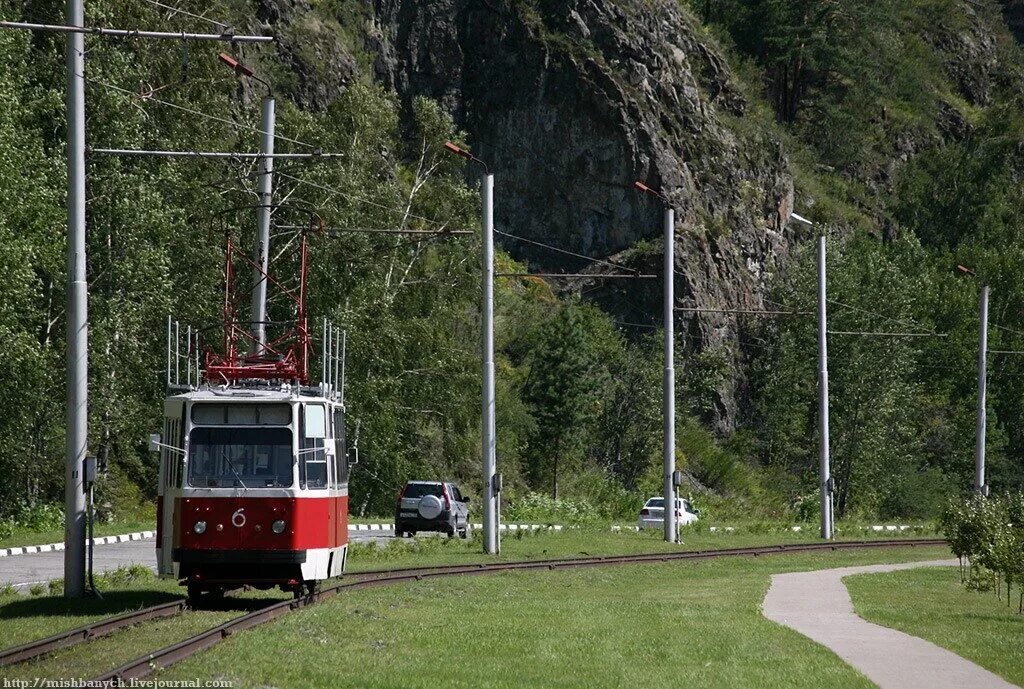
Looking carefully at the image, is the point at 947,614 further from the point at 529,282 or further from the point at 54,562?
the point at 529,282

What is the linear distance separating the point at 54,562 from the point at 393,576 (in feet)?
26.7

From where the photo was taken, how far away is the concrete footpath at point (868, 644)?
1592cm

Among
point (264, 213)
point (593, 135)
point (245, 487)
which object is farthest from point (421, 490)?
point (593, 135)

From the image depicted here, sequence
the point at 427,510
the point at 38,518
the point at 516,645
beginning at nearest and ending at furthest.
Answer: the point at 516,645, the point at 38,518, the point at 427,510

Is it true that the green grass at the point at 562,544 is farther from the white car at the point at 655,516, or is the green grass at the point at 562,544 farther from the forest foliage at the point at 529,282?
the forest foliage at the point at 529,282

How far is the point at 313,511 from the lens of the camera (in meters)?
21.4

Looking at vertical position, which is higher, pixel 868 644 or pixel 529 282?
pixel 529 282

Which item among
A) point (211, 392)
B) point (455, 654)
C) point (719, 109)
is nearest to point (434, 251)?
point (719, 109)

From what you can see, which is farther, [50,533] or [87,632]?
[50,533]

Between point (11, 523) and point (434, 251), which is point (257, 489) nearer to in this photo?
point (11, 523)

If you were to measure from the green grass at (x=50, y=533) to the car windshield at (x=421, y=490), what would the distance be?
719cm

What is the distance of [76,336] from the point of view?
22656 millimetres

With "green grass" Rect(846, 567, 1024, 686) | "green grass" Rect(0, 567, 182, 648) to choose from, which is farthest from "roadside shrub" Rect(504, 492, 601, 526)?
"green grass" Rect(0, 567, 182, 648)

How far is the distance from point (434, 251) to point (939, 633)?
1788 inches
